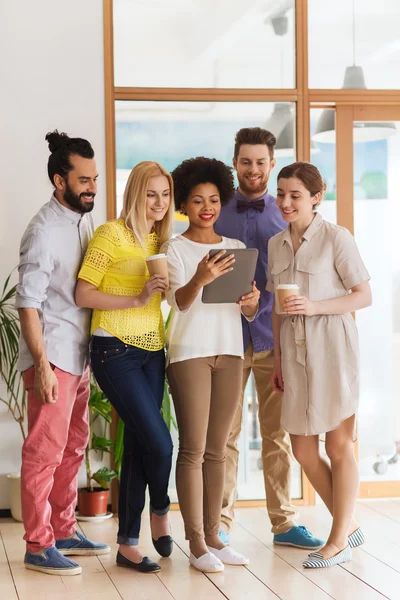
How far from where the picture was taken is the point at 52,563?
3.16 metres

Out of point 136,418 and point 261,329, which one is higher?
point 261,329

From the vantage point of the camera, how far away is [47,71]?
4.23 meters

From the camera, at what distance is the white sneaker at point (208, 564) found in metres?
3.12

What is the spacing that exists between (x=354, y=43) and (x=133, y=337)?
2324 mm

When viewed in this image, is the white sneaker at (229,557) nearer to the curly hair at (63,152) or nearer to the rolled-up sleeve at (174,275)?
the rolled-up sleeve at (174,275)

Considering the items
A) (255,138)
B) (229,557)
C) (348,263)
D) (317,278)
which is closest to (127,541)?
(229,557)

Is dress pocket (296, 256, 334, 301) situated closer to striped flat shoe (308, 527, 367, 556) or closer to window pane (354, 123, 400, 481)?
striped flat shoe (308, 527, 367, 556)

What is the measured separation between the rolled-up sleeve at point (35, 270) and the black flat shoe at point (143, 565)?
1035 mm

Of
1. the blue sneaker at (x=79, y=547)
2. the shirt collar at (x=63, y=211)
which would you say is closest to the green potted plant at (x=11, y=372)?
the blue sneaker at (x=79, y=547)

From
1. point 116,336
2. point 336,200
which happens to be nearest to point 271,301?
point 116,336

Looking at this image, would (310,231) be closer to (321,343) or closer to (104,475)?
A: (321,343)

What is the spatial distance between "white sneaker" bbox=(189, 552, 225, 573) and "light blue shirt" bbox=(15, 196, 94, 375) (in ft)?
2.79

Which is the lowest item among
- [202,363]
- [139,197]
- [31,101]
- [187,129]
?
[202,363]

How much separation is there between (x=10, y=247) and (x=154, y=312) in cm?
134
